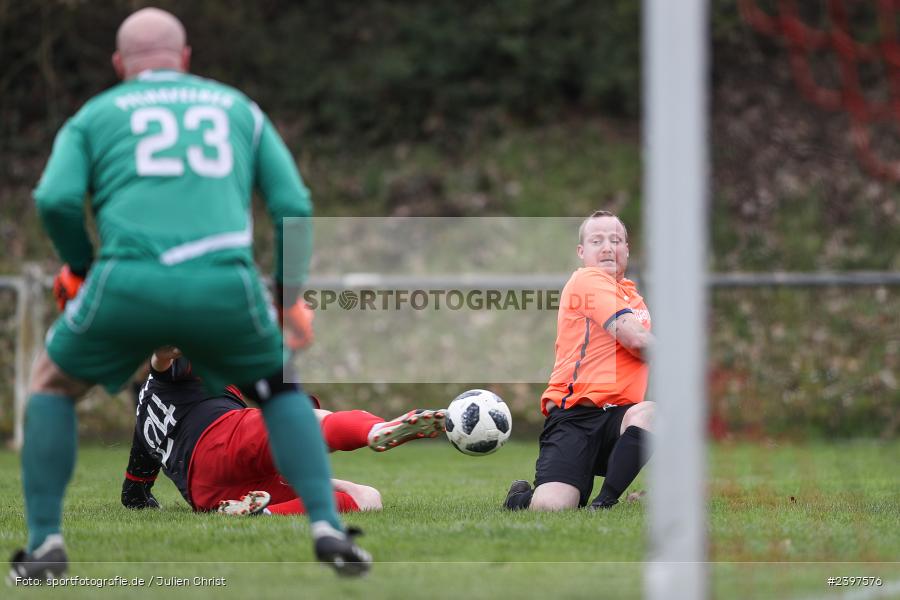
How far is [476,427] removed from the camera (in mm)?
6156

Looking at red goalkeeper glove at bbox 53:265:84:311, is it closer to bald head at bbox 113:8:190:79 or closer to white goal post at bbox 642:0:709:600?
bald head at bbox 113:8:190:79

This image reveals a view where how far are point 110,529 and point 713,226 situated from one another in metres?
10.7

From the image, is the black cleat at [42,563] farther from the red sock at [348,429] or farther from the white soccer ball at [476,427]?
the white soccer ball at [476,427]

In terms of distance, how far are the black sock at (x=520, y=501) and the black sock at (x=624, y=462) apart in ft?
1.14

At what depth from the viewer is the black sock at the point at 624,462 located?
6.04 metres

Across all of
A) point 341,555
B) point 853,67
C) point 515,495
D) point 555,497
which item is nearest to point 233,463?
point 515,495

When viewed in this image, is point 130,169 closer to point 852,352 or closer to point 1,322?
point 852,352

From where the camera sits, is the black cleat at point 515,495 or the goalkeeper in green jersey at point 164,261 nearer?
the goalkeeper in green jersey at point 164,261

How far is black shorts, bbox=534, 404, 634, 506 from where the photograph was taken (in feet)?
20.6

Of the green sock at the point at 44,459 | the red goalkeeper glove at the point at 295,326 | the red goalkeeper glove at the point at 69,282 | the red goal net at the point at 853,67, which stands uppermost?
the red goal net at the point at 853,67

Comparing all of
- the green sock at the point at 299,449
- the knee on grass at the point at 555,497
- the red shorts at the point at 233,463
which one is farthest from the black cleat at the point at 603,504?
the green sock at the point at 299,449

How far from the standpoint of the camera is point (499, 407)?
6.34 meters

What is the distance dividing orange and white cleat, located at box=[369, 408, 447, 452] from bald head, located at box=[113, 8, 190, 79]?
2109 millimetres

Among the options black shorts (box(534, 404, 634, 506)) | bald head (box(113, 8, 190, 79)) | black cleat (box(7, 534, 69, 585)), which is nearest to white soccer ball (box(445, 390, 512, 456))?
black shorts (box(534, 404, 634, 506))
